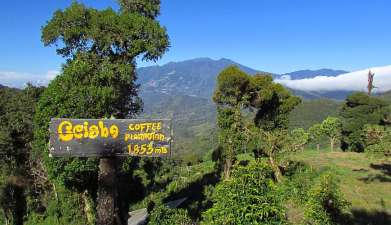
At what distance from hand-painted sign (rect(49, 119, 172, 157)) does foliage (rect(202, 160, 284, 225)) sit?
13.6 feet

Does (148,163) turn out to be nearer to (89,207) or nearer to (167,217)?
(89,207)

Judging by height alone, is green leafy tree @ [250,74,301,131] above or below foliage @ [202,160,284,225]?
above

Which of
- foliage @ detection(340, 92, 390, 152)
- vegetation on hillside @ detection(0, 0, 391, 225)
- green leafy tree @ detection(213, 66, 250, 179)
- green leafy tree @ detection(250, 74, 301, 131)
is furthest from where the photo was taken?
foliage @ detection(340, 92, 390, 152)

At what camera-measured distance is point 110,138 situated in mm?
6961

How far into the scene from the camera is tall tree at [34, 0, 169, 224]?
62.1ft

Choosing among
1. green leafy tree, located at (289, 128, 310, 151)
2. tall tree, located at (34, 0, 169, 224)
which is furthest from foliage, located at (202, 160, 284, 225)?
green leafy tree, located at (289, 128, 310, 151)

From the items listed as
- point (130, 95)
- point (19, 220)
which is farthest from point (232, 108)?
point (19, 220)

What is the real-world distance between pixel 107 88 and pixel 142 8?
16.2 feet

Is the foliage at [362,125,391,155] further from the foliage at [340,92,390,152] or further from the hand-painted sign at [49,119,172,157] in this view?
the foliage at [340,92,390,152]

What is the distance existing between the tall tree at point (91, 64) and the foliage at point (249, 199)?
31.1ft

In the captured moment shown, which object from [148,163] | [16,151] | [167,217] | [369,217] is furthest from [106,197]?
[148,163]

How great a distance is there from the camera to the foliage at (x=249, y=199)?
1015 cm

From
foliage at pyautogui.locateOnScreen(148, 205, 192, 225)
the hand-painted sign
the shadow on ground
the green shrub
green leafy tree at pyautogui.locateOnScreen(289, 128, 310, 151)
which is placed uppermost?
the hand-painted sign

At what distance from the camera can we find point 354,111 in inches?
2697
